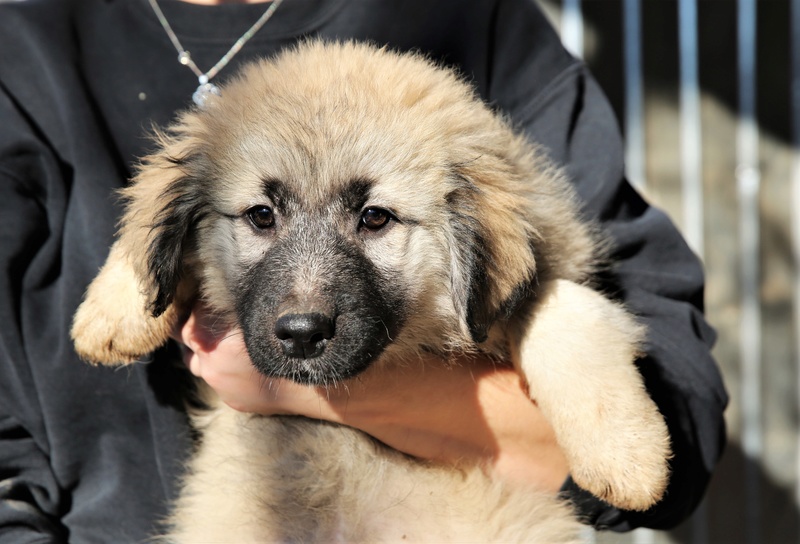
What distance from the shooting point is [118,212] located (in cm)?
236

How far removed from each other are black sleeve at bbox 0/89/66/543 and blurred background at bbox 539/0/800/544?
10.6 ft

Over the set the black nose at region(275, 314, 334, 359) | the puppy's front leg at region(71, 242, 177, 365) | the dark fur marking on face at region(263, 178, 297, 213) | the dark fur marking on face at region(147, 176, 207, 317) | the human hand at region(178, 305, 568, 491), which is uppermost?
the dark fur marking on face at region(263, 178, 297, 213)

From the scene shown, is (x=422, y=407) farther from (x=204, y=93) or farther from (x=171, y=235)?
(x=204, y=93)

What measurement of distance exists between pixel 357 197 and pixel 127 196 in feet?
2.06

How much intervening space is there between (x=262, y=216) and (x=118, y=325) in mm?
457

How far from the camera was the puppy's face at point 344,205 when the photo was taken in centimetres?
205

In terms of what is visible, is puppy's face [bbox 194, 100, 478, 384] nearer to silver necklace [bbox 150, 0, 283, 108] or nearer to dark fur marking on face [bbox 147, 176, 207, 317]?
dark fur marking on face [bbox 147, 176, 207, 317]

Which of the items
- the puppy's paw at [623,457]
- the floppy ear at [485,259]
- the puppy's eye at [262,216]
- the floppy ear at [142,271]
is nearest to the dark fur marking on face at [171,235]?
the floppy ear at [142,271]

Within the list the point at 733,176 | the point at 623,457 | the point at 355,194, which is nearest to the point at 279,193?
the point at 355,194

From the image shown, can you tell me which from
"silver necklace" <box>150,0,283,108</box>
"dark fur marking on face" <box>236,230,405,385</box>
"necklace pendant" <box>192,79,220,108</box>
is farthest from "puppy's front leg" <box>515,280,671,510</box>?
"silver necklace" <box>150,0,283,108</box>

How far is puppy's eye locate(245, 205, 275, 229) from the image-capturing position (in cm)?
215

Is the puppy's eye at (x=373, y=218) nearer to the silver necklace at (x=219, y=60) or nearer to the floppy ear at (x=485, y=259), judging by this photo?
the floppy ear at (x=485, y=259)

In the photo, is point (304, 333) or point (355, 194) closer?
point (304, 333)

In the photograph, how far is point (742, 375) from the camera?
503 cm
